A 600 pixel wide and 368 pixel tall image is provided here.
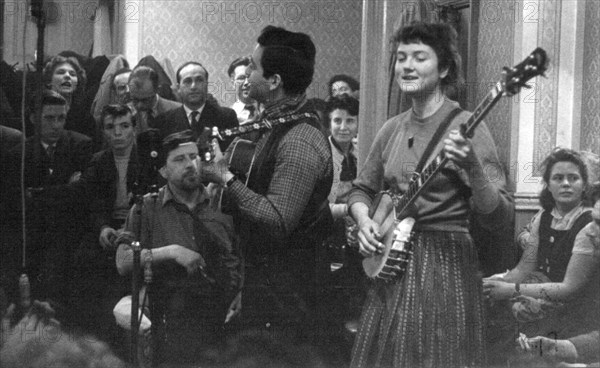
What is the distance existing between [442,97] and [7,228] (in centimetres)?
197

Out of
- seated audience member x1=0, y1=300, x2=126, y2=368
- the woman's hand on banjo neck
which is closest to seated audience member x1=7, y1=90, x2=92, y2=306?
seated audience member x1=0, y1=300, x2=126, y2=368

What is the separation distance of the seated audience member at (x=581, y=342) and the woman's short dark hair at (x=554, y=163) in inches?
2.6

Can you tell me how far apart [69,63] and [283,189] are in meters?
1.21

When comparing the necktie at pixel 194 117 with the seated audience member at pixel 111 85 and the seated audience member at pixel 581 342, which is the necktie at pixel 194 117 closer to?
the seated audience member at pixel 111 85

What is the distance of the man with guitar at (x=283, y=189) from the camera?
3.39 meters

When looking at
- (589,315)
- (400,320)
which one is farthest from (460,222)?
(589,315)

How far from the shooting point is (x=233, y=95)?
390 centimetres

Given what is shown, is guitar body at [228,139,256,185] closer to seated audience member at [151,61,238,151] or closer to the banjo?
seated audience member at [151,61,238,151]

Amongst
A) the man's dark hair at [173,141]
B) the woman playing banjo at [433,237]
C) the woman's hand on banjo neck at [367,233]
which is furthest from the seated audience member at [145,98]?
the woman playing banjo at [433,237]

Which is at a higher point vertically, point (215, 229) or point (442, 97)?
point (442, 97)

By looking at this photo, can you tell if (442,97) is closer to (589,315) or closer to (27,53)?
(589,315)

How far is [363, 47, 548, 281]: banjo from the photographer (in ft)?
9.66

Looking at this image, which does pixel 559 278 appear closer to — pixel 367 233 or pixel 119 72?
pixel 367 233

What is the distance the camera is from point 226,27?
402 cm
